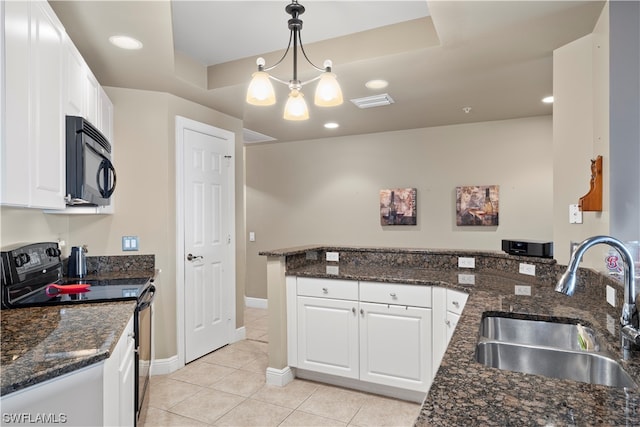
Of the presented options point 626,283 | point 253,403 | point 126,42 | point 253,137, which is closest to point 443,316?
point 626,283

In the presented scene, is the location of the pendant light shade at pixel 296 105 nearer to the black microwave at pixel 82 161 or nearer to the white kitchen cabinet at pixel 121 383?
the black microwave at pixel 82 161

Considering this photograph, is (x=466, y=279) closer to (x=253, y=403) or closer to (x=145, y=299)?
(x=253, y=403)

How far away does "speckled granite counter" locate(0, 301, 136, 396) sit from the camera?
1053mm

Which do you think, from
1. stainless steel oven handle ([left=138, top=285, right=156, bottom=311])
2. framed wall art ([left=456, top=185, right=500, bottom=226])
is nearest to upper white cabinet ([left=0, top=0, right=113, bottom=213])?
stainless steel oven handle ([left=138, top=285, right=156, bottom=311])

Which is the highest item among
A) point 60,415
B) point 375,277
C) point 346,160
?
point 346,160

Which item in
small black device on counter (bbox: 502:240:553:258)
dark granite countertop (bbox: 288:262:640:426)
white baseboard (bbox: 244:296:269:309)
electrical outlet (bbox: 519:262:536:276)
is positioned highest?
small black device on counter (bbox: 502:240:553:258)

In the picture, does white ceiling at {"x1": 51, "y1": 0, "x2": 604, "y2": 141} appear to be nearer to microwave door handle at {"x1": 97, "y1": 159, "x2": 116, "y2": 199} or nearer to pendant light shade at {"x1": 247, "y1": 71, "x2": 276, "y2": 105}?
pendant light shade at {"x1": 247, "y1": 71, "x2": 276, "y2": 105}

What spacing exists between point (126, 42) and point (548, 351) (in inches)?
103

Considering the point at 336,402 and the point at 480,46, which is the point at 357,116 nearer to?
the point at 480,46

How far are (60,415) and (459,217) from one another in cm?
397

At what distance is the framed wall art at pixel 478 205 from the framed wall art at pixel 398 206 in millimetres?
508

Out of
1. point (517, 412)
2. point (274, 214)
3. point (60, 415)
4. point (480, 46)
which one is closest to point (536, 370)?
point (517, 412)

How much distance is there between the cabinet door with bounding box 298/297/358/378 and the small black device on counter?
1.12 meters

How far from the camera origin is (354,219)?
16.0 feet
